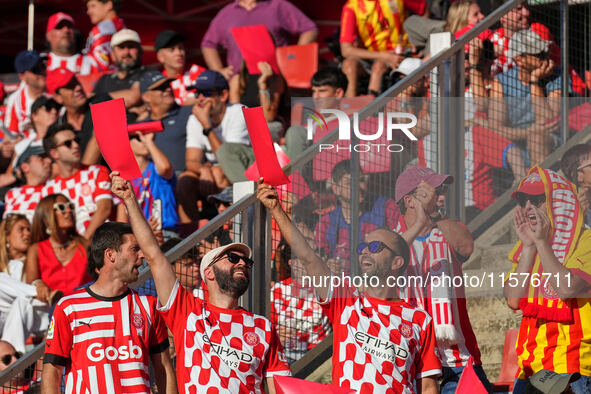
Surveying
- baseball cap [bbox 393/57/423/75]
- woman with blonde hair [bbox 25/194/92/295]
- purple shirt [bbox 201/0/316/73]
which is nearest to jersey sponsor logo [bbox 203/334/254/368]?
woman with blonde hair [bbox 25/194/92/295]

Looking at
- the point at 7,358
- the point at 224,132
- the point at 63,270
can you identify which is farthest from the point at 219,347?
the point at 224,132

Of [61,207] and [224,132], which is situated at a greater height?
[224,132]

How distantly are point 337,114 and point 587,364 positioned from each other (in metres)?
2.18

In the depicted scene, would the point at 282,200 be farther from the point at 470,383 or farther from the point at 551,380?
the point at 551,380

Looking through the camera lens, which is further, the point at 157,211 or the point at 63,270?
the point at 63,270

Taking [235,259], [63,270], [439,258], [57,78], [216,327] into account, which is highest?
[57,78]

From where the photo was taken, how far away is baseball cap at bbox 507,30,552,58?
7648 mm

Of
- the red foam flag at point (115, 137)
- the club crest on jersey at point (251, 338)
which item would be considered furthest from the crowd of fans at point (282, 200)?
the red foam flag at point (115, 137)

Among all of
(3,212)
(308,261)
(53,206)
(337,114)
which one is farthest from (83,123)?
(308,261)

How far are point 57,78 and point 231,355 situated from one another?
6.44 metres

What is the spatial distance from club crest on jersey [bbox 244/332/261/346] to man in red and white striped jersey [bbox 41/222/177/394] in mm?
430

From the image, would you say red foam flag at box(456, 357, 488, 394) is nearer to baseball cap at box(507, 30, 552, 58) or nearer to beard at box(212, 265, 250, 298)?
beard at box(212, 265, 250, 298)

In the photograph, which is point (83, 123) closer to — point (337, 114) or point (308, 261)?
point (337, 114)

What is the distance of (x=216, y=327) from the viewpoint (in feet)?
18.0
